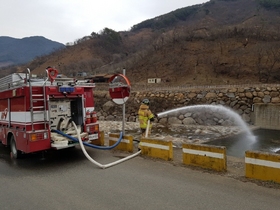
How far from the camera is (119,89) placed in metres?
8.93

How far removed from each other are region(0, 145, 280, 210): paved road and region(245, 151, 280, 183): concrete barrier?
351 millimetres

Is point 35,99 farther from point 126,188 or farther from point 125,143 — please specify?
point 126,188

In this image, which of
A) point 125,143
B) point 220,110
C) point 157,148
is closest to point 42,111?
point 125,143

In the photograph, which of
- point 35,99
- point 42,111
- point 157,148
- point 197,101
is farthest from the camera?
point 197,101

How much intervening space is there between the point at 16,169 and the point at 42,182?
1.75 metres

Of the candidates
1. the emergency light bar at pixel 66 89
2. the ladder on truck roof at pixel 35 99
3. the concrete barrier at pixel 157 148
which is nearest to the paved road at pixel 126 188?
the concrete barrier at pixel 157 148

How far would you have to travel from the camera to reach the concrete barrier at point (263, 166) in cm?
540

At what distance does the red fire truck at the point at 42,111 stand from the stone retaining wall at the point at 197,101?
1410cm

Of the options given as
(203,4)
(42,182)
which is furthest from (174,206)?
(203,4)

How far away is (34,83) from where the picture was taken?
297 inches

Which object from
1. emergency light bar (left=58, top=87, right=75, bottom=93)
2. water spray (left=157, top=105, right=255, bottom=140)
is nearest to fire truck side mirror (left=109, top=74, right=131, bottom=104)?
emergency light bar (left=58, top=87, right=75, bottom=93)

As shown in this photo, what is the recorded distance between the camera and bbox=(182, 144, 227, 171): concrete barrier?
635 centimetres

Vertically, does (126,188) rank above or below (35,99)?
below

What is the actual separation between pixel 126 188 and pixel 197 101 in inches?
760
